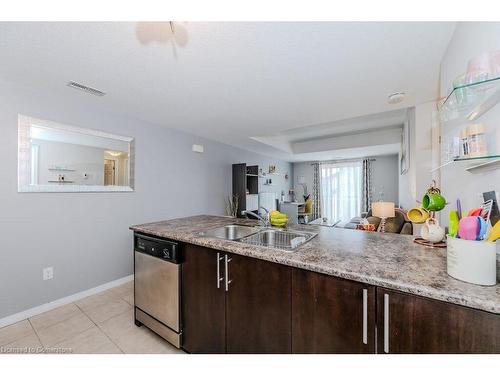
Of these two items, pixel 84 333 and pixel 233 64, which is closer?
pixel 233 64

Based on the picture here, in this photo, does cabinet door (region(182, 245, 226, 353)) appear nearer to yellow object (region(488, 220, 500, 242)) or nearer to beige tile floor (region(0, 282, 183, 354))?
beige tile floor (region(0, 282, 183, 354))

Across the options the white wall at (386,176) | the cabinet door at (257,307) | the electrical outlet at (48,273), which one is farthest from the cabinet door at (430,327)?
the white wall at (386,176)

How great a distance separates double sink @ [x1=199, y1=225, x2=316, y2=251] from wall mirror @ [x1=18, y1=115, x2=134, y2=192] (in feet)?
5.54

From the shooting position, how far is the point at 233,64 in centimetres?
169

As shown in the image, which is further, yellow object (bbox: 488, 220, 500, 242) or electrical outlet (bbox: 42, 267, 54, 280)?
electrical outlet (bbox: 42, 267, 54, 280)

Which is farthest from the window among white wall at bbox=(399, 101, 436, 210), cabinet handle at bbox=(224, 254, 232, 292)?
white wall at bbox=(399, 101, 436, 210)

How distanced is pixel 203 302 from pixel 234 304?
26 centimetres

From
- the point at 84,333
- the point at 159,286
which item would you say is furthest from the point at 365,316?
the point at 84,333

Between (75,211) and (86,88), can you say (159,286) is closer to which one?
(75,211)

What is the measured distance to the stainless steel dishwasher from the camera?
4.98 ft

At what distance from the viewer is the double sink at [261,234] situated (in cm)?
159

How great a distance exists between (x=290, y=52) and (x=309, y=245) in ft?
4.37

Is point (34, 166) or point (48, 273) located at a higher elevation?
point (34, 166)
